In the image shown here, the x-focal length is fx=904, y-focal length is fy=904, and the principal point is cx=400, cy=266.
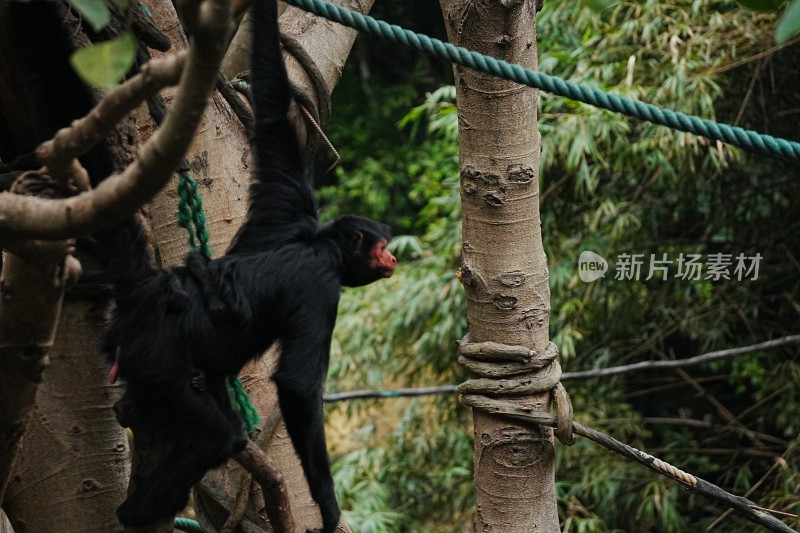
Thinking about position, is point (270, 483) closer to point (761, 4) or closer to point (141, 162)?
point (141, 162)

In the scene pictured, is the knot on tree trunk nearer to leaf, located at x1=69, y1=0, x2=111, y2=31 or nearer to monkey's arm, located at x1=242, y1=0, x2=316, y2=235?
monkey's arm, located at x1=242, y1=0, x2=316, y2=235

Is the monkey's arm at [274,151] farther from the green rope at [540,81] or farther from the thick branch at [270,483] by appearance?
the thick branch at [270,483]

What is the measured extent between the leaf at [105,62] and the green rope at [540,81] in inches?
39.7

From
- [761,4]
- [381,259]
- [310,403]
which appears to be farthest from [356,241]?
[761,4]

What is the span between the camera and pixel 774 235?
15.0ft

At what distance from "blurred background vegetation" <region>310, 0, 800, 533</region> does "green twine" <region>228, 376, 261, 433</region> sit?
239 centimetres

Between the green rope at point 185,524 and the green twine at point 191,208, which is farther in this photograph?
the green rope at point 185,524

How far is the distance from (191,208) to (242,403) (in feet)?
1.34

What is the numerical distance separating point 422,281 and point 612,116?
131 cm

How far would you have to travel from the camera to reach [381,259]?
194 centimetres

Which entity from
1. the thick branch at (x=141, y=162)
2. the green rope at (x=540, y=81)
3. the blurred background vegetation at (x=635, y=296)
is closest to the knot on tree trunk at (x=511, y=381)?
the green rope at (x=540, y=81)

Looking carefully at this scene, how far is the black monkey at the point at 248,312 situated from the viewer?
1603 mm

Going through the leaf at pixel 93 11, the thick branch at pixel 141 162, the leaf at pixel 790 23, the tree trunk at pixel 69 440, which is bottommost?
the tree trunk at pixel 69 440

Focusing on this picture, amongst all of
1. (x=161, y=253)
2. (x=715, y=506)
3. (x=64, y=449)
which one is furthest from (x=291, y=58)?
(x=715, y=506)
